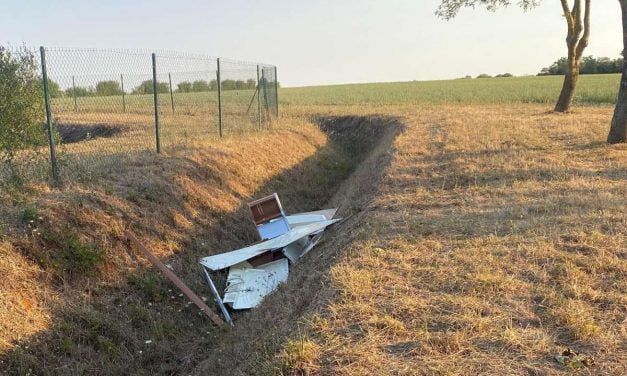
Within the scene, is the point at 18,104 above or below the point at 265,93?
below

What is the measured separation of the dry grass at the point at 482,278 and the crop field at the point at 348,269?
2 cm

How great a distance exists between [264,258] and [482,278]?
3.34 meters

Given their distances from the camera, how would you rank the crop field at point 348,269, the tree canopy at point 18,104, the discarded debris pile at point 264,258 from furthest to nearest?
the discarded debris pile at point 264,258 → the tree canopy at point 18,104 → the crop field at point 348,269

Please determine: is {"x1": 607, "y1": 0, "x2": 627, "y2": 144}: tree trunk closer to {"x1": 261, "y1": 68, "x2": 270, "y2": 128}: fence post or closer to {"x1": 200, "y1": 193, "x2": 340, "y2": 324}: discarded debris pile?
{"x1": 200, "y1": 193, "x2": 340, "y2": 324}: discarded debris pile

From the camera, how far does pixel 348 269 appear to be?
13.9ft

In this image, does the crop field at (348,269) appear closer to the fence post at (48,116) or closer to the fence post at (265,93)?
the fence post at (48,116)

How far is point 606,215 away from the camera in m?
5.47

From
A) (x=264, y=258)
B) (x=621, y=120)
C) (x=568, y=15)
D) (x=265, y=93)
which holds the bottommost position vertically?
(x=264, y=258)

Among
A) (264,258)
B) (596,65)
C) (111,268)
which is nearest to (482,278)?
(264,258)

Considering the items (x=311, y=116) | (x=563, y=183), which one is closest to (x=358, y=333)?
(x=563, y=183)

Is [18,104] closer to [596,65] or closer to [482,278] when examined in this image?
[482,278]

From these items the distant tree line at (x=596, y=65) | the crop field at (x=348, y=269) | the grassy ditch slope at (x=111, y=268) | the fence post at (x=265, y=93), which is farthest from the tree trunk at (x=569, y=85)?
the distant tree line at (x=596, y=65)

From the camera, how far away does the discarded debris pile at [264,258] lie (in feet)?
19.2

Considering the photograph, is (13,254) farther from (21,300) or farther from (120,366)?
(120,366)
